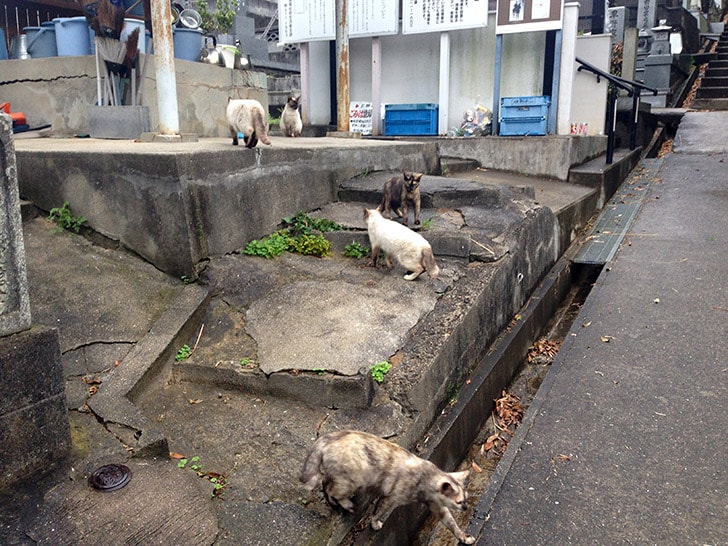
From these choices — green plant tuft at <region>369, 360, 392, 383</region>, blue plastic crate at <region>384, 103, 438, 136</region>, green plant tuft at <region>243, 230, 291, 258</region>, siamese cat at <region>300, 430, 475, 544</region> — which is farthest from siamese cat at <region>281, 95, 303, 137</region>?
siamese cat at <region>300, 430, 475, 544</region>

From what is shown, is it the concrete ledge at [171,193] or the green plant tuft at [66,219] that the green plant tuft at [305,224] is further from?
the green plant tuft at [66,219]

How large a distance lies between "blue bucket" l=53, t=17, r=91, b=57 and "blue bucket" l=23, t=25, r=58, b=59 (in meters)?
0.31

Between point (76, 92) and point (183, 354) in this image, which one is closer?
point (183, 354)

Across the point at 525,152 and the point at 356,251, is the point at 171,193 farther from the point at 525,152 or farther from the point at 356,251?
the point at 525,152

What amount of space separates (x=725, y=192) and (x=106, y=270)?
9343mm

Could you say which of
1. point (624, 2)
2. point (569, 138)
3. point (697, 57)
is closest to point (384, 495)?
point (569, 138)

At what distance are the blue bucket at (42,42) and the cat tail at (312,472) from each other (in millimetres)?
8772

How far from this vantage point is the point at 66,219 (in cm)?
498

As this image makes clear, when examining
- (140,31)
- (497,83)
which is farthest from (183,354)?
(497,83)

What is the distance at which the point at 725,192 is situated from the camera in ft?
30.3

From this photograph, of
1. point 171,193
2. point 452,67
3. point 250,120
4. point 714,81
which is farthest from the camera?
point 714,81

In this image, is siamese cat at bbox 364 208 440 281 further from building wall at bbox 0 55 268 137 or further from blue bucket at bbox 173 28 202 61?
blue bucket at bbox 173 28 202 61

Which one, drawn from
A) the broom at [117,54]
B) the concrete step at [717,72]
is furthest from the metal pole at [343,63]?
the concrete step at [717,72]

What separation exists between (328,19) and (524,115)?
15.1 ft
